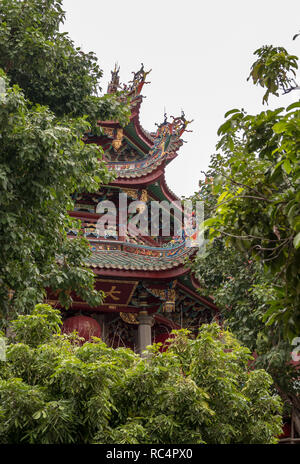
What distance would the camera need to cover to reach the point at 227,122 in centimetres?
467

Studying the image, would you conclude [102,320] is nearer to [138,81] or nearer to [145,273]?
[145,273]

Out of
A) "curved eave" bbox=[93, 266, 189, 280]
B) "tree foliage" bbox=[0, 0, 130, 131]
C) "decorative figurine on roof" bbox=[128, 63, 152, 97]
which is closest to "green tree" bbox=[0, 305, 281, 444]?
"tree foliage" bbox=[0, 0, 130, 131]

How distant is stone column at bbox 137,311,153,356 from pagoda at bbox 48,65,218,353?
0.06 ft

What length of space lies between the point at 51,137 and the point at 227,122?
12.4 ft

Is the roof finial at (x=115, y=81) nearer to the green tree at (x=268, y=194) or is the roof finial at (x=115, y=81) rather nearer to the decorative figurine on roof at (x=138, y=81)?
the decorative figurine on roof at (x=138, y=81)

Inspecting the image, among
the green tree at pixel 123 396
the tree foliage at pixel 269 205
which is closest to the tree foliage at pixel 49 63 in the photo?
the green tree at pixel 123 396

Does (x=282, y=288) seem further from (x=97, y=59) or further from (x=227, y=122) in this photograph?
(x=97, y=59)

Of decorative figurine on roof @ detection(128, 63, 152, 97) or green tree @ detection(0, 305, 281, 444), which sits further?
decorative figurine on roof @ detection(128, 63, 152, 97)

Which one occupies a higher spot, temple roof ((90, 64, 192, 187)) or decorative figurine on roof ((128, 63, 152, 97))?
decorative figurine on roof ((128, 63, 152, 97))

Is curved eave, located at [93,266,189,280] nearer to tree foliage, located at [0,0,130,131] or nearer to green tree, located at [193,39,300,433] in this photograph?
tree foliage, located at [0,0,130,131]

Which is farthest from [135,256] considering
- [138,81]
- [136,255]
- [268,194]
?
[268,194]

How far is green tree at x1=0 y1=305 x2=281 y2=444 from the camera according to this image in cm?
533

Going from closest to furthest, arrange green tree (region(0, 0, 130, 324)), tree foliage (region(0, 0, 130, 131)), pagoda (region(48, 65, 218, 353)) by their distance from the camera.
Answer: green tree (region(0, 0, 130, 324)) → tree foliage (region(0, 0, 130, 131)) → pagoda (region(48, 65, 218, 353))

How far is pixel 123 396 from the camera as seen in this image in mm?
5887
